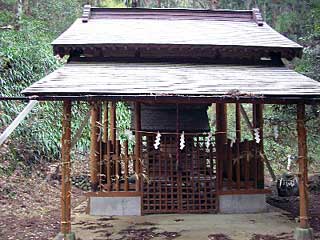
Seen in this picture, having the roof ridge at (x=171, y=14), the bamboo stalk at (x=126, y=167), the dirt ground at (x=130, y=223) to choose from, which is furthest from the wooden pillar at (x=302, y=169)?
the roof ridge at (x=171, y=14)

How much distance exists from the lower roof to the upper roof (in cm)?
36

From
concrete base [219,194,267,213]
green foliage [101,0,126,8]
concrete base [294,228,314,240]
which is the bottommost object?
concrete base [219,194,267,213]

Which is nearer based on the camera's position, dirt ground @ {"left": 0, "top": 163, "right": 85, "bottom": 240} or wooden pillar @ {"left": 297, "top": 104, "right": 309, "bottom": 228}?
wooden pillar @ {"left": 297, "top": 104, "right": 309, "bottom": 228}

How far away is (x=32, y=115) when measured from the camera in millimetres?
12375

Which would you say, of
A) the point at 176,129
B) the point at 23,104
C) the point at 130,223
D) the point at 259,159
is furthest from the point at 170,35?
the point at 23,104

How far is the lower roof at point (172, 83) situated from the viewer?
6.39 m

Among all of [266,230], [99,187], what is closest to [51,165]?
[99,187]

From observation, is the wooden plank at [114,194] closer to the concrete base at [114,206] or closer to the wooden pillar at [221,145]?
the concrete base at [114,206]

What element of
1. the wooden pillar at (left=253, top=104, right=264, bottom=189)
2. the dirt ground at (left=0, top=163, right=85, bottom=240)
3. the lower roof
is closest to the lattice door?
the wooden pillar at (left=253, top=104, right=264, bottom=189)

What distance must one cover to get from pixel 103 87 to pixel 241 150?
Answer: 3749mm

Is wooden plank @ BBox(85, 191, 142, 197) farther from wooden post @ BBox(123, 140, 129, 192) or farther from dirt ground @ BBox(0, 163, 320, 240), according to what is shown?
dirt ground @ BBox(0, 163, 320, 240)

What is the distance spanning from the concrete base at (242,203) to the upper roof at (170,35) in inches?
116

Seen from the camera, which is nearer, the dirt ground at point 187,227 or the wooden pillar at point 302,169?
the wooden pillar at point 302,169

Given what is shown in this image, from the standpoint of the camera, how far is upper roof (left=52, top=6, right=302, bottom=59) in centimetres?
844
